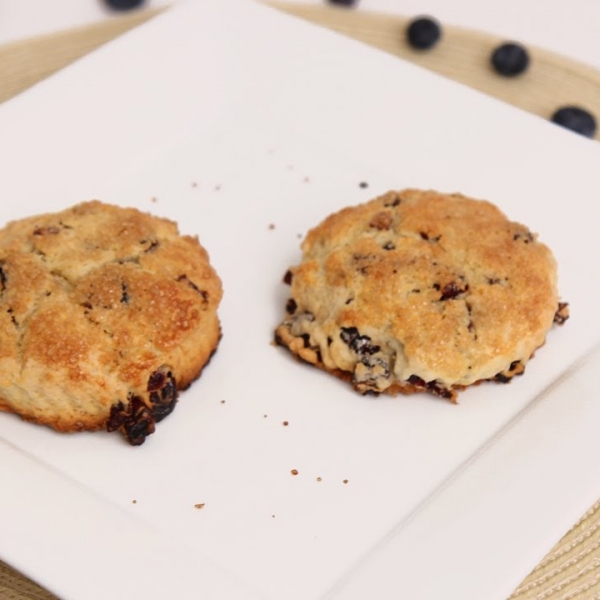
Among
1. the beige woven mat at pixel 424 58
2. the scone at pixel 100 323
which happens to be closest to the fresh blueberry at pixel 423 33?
the beige woven mat at pixel 424 58

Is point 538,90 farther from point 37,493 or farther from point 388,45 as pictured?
point 37,493

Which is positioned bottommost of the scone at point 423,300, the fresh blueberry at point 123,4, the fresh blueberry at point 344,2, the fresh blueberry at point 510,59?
the fresh blueberry at point 123,4

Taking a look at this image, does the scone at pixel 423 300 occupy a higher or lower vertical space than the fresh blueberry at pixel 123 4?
higher

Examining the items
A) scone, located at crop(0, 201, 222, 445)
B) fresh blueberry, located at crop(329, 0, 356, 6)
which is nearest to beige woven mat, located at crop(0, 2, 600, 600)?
fresh blueberry, located at crop(329, 0, 356, 6)

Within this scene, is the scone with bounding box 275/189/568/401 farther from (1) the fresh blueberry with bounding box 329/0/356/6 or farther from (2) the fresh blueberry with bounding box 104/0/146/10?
(2) the fresh blueberry with bounding box 104/0/146/10

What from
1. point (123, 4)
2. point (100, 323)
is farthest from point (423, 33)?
point (100, 323)

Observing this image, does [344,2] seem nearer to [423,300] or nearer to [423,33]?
[423,33]

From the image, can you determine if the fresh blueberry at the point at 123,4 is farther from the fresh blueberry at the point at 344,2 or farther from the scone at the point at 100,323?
the scone at the point at 100,323
